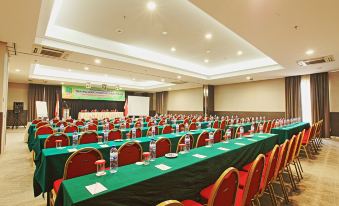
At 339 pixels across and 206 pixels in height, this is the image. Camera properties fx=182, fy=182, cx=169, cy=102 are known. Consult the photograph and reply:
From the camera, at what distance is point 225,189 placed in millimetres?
1578

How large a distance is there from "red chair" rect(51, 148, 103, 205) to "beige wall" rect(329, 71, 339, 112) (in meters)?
12.1

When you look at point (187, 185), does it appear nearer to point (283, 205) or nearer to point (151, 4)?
point (283, 205)

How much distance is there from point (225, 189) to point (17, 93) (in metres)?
18.3

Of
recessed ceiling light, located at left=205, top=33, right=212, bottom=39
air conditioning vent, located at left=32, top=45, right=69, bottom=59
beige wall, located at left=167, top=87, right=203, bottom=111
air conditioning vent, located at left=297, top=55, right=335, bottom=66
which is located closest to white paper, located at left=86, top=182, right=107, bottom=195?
recessed ceiling light, located at left=205, top=33, right=212, bottom=39

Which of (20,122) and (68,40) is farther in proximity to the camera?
(20,122)

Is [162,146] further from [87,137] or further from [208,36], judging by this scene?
[208,36]

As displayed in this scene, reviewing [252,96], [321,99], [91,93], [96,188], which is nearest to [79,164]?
[96,188]

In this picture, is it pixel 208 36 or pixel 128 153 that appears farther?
pixel 208 36

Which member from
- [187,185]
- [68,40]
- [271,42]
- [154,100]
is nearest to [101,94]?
[154,100]

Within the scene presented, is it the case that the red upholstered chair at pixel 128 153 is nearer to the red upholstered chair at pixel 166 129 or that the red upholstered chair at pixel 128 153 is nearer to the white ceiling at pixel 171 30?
the white ceiling at pixel 171 30

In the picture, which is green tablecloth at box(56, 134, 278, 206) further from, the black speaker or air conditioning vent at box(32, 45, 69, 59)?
the black speaker

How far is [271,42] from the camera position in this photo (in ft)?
18.5

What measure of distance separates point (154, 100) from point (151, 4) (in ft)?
56.1

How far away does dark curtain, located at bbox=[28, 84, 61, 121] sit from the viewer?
14.8m
